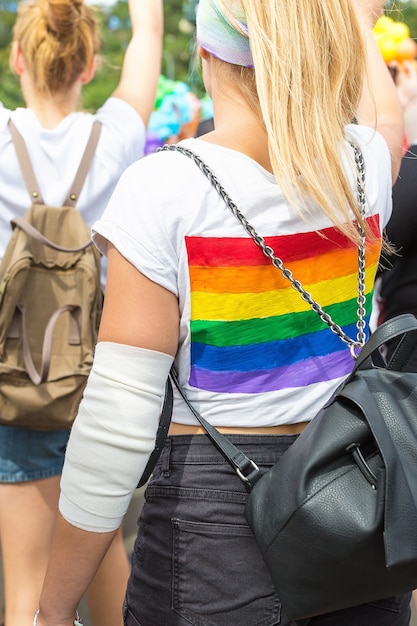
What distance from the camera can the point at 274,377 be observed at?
1564mm

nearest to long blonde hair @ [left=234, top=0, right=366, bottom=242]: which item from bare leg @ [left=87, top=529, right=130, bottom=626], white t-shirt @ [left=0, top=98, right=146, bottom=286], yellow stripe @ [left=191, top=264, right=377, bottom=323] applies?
yellow stripe @ [left=191, top=264, right=377, bottom=323]

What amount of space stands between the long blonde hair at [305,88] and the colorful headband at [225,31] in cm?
3

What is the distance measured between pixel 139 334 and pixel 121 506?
30 cm

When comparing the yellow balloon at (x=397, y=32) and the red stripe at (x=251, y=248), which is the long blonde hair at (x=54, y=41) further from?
the yellow balloon at (x=397, y=32)

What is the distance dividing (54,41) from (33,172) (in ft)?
1.75

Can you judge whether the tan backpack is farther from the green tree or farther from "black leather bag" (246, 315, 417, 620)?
the green tree

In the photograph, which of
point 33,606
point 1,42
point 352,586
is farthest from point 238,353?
point 1,42

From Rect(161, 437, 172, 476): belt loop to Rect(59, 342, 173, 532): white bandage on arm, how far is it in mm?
105

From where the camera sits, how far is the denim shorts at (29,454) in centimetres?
259

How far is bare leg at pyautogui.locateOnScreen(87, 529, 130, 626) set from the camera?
9.27ft

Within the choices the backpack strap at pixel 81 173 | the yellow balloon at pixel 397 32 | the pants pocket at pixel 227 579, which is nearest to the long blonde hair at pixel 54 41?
the backpack strap at pixel 81 173

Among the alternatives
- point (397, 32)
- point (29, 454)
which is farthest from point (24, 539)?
point (397, 32)

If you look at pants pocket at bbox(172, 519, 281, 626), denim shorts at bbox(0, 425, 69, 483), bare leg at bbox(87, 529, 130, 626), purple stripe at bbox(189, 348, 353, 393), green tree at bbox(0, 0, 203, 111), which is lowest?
green tree at bbox(0, 0, 203, 111)

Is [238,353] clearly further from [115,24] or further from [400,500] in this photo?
[115,24]
